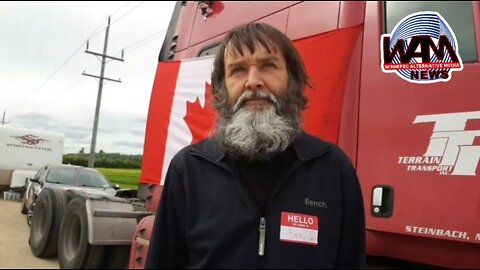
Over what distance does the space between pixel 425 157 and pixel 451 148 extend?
0.12 metres

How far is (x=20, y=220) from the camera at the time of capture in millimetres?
1658

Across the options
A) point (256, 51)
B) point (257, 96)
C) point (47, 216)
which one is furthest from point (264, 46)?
point (47, 216)

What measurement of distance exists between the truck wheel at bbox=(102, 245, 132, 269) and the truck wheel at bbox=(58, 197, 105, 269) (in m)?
0.02

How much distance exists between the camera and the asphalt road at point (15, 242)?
135cm

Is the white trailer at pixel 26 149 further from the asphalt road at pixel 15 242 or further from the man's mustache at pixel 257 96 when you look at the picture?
the man's mustache at pixel 257 96

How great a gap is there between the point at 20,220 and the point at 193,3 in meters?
2.58

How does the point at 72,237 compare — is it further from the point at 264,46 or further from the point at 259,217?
the point at 264,46

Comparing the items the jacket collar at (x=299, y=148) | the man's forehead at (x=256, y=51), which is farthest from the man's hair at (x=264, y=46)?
the jacket collar at (x=299, y=148)

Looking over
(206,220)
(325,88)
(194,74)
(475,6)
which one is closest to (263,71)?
(206,220)

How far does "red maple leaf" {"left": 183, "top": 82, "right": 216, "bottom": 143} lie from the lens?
2.76 metres

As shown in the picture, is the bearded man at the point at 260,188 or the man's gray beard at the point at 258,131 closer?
the bearded man at the point at 260,188

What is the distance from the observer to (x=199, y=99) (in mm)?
2873

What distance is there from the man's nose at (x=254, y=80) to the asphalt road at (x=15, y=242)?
0.77m

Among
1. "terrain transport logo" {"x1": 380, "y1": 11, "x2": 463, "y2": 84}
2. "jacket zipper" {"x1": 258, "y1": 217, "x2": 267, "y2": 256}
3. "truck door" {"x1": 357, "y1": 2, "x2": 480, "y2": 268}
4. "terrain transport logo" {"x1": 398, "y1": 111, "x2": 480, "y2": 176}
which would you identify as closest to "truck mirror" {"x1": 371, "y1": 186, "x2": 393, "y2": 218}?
"truck door" {"x1": 357, "y1": 2, "x2": 480, "y2": 268}
